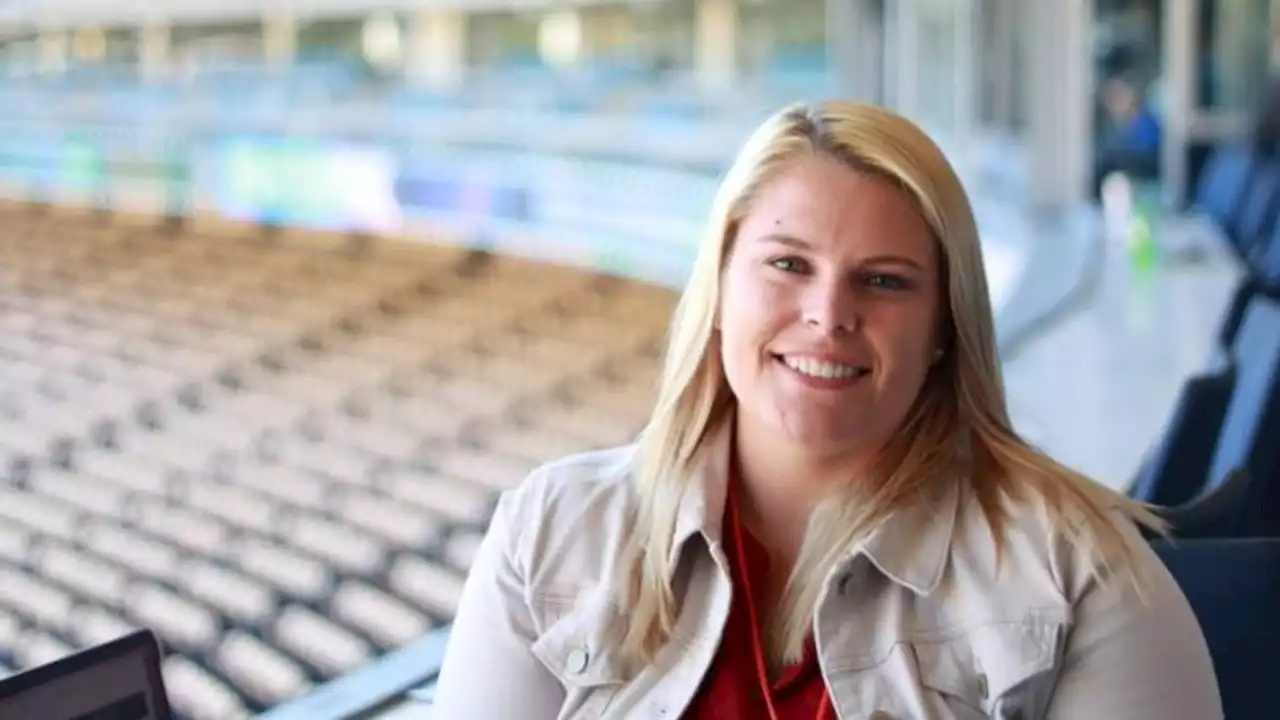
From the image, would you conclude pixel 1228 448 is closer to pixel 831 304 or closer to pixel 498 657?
pixel 831 304

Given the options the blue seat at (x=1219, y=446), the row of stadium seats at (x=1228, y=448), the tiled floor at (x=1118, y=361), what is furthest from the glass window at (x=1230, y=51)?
the blue seat at (x=1219, y=446)

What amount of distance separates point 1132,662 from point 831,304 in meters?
0.33

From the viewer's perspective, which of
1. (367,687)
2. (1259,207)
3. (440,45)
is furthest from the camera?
(440,45)

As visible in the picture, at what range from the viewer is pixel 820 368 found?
1.15 metres

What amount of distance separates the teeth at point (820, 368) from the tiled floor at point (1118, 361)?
1.63m

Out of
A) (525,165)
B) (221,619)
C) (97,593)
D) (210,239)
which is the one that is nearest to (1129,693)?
(97,593)

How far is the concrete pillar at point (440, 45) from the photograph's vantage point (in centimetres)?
1589

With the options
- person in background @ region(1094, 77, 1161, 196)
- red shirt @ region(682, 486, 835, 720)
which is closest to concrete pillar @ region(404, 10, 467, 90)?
person in background @ region(1094, 77, 1161, 196)

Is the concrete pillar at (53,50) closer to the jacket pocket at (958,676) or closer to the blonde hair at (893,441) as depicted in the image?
the blonde hair at (893,441)

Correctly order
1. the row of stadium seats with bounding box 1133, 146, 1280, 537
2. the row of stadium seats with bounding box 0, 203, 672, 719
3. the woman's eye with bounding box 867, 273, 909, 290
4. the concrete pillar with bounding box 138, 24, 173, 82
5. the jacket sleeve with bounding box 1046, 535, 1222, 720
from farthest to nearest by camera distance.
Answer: the concrete pillar with bounding box 138, 24, 173, 82, the row of stadium seats with bounding box 0, 203, 672, 719, the row of stadium seats with bounding box 1133, 146, 1280, 537, the woman's eye with bounding box 867, 273, 909, 290, the jacket sleeve with bounding box 1046, 535, 1222, 720

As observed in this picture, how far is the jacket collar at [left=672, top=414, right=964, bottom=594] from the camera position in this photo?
44.7 inches

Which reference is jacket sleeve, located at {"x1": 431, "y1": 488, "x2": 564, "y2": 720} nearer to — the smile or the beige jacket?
the beige jacket

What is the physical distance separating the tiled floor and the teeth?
5.35ft

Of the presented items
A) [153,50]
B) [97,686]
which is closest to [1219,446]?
[97,686]
